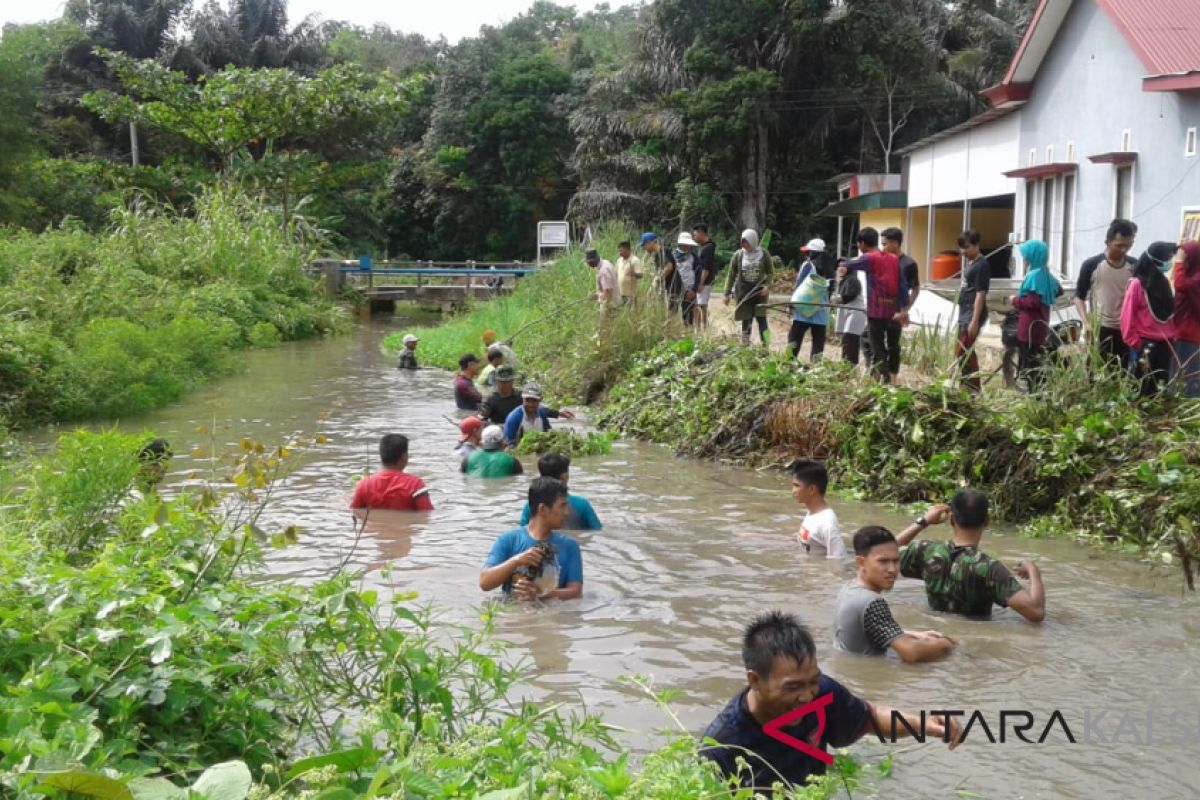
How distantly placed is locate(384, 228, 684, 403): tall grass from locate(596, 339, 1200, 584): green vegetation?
11.6 ft

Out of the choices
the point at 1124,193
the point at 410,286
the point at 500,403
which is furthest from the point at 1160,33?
the point at 410,286

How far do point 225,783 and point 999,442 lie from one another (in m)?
8.16

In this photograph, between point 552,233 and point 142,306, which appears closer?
point 142,306

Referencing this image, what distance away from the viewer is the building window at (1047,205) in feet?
71.5

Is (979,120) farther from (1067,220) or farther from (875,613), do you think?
(875,613)

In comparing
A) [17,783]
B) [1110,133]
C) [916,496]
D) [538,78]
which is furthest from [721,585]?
[538,78]

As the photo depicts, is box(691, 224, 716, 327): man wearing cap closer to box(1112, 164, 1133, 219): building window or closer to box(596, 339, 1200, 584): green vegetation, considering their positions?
box(596, 339, 1200, 584): green vegetation

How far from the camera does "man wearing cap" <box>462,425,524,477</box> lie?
11.9 meters

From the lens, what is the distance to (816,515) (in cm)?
845

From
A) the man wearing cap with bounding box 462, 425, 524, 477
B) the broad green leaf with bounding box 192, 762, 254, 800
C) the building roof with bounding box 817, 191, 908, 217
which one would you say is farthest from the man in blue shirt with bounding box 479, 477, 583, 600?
the building roof with bounding box 817, 191, 908, 217

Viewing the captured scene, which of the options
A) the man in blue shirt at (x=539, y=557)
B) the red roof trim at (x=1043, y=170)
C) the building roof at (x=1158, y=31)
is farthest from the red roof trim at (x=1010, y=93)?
the man in blue shirt at (x=539, y=557)

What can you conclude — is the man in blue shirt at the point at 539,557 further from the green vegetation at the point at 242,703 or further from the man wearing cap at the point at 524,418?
the man wearing cap at the point at 524,418

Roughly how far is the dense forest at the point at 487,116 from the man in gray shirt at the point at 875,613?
99.9ft

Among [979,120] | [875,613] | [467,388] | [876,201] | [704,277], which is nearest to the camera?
[875,613]
